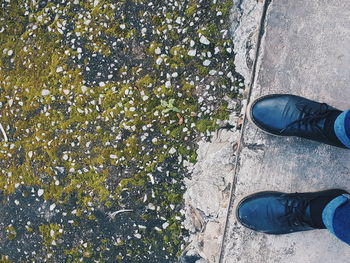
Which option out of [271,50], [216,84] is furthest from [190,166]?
[271,50]

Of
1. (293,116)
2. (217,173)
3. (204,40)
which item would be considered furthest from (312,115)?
(204,40)

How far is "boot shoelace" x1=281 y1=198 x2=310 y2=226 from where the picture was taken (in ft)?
10.2

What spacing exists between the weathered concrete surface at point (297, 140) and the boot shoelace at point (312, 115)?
0.17 m

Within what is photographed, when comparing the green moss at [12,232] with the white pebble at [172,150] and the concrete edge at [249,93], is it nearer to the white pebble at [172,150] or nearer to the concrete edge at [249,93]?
the white pebble at [172,150]

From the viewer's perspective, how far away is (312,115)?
10.3 feet

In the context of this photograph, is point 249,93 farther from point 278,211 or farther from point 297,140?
point 278,211

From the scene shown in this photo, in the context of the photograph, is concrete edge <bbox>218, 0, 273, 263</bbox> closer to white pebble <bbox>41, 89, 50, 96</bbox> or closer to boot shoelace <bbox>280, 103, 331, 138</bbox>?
boot shoelace <bbox>280, 103, 331, 138</bbox>

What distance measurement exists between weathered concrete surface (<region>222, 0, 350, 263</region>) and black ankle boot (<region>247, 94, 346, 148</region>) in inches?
3.8

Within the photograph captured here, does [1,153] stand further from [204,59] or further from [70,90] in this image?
[204,59]

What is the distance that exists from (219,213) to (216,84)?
1.12 meters

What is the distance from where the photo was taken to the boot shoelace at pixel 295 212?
3.12m

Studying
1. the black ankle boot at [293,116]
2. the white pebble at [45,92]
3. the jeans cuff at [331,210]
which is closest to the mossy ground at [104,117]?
the white pebble at [45,92]

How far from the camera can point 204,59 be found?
362cm

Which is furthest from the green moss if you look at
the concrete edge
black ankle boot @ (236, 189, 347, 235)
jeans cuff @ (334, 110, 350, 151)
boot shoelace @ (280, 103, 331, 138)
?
jeans cuff @ (334, 110, 350, 151)
